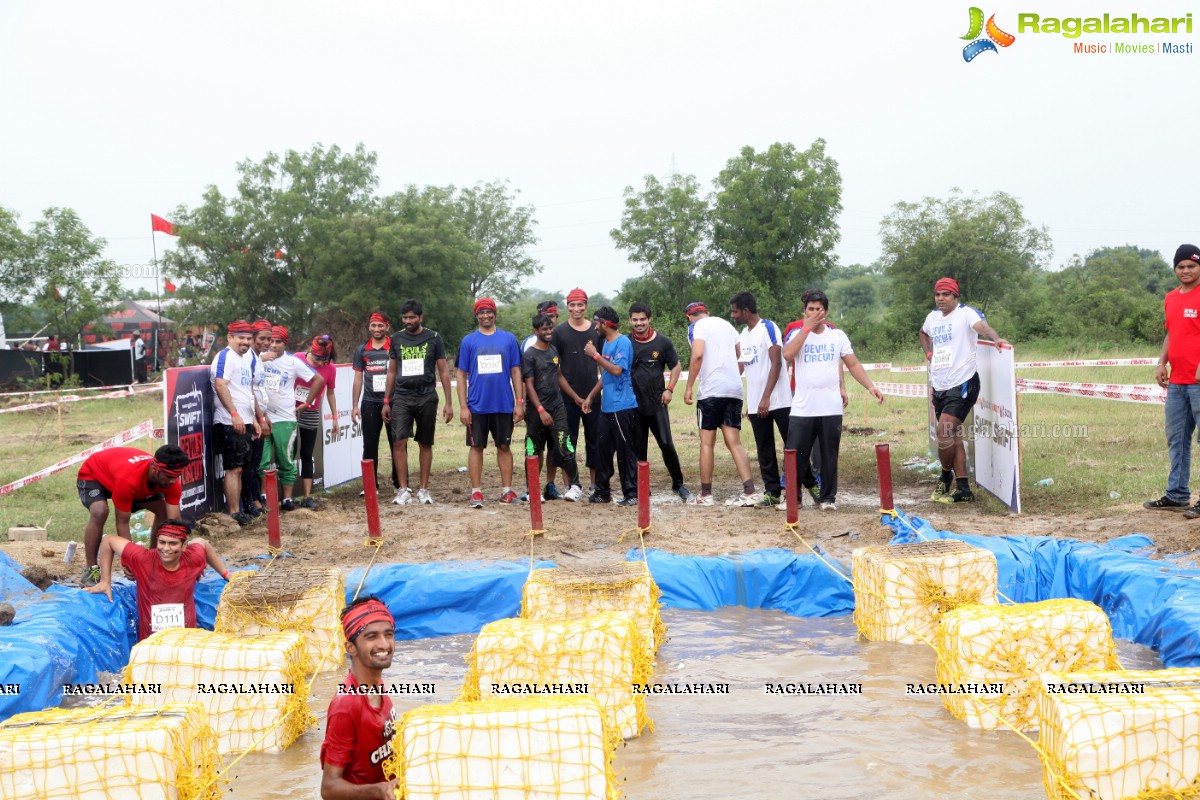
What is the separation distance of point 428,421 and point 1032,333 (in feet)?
92.5

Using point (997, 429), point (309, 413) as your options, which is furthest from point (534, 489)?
point (997, 429)

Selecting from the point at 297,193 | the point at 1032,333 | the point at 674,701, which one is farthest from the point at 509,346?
the point at 297,193

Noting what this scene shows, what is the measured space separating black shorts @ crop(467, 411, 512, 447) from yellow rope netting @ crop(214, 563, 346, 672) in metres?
3.32

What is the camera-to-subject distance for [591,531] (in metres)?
9.20

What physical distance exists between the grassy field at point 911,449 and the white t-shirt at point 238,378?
5.61ft

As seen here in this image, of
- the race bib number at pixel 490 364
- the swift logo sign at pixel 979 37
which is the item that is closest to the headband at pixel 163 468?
the race bib number at pixel 490 364

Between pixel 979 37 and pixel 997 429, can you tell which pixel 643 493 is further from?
pixel 979 37

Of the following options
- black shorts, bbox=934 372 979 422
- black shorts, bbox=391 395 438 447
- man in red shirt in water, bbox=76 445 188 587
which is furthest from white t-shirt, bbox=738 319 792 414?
man in red shirt in water, bbox=76 445 188 587

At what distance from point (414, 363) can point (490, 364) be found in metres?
0.77

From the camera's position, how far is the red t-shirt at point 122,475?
7.35 m

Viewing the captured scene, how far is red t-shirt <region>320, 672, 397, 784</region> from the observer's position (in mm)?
3862

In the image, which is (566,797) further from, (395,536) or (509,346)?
(509,346)

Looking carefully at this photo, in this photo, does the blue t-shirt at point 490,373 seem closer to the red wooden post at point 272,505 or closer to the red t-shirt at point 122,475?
the red wooden post at point 272,505

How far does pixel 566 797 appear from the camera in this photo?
404cm
